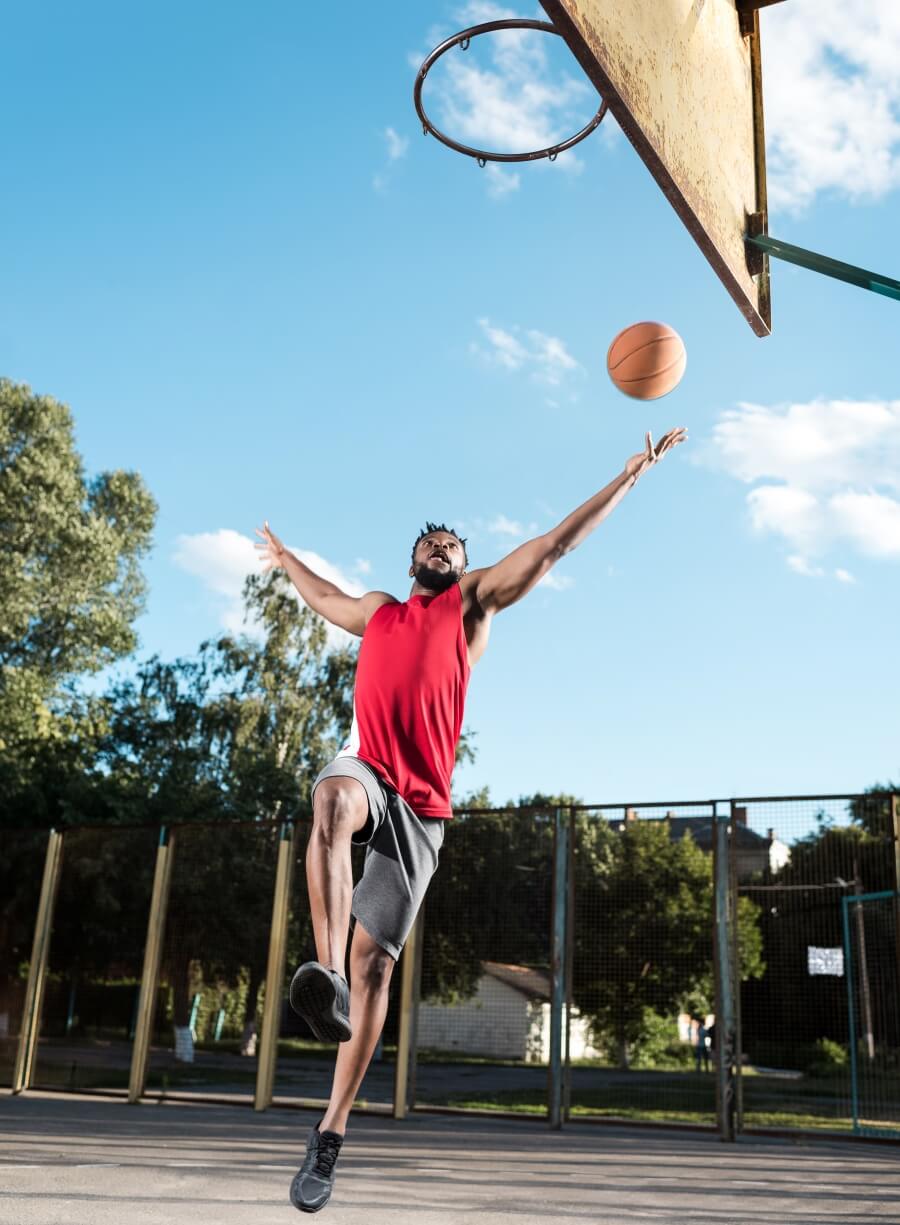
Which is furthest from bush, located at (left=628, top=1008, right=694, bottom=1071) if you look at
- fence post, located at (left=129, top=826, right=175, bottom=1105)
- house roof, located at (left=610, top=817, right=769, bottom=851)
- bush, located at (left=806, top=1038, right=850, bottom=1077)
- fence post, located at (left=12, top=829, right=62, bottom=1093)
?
fence post, located at (left=12, top=829, right=62, bottom=1093)

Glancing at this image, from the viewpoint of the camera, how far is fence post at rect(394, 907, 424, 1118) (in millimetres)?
10359

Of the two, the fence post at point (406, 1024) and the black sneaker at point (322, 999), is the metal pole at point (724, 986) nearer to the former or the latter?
the fence post at point (406, 1024)

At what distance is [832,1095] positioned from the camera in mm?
13172

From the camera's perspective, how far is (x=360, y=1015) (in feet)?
11.6

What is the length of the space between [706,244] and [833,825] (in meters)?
7.35

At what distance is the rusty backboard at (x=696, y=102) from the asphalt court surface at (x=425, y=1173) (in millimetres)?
4328

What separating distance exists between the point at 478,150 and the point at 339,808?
11.0 ft

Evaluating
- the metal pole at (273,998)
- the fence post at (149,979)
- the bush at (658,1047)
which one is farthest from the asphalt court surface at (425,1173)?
the bush at (658,1047)

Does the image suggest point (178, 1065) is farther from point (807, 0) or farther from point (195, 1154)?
point (807, 0)

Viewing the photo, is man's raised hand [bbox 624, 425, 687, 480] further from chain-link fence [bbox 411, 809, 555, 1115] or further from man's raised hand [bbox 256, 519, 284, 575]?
chain-link fence [bbox 411, 809, 555, 1115]

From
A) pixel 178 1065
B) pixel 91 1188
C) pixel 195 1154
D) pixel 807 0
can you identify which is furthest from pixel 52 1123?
pixel 807 0

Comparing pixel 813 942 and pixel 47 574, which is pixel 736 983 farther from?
pixel 47 574

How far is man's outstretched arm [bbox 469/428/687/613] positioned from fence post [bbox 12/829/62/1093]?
941cm

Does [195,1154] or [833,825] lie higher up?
[833,825]
